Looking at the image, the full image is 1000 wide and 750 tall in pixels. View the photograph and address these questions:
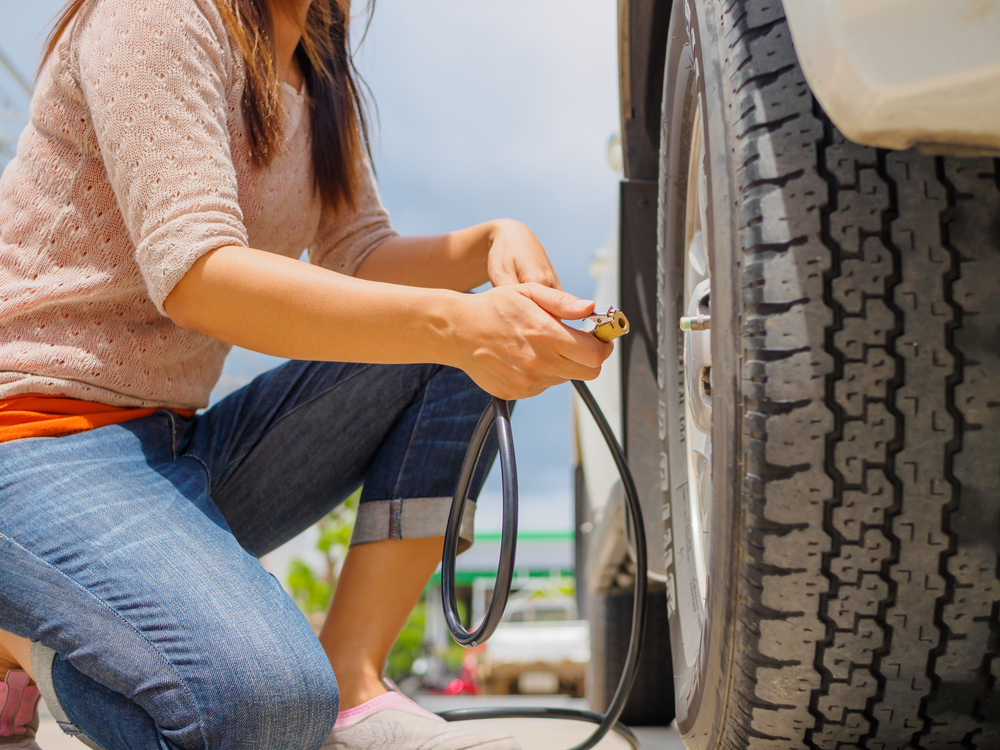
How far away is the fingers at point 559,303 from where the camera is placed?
0.73 meters

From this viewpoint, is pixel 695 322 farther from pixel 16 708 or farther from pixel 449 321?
pixel 16 708

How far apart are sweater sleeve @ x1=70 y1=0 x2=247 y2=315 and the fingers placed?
0.33 m

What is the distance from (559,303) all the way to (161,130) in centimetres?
47

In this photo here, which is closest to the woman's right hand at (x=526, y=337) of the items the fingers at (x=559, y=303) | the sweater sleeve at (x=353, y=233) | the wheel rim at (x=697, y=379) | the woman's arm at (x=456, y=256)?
the fingers at (x=559, y=303)

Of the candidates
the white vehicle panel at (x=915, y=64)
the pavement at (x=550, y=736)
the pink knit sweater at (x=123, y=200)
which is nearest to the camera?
the white vehicle panel at (x=915, y=64)

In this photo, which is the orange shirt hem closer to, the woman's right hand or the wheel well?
the woman's right hand

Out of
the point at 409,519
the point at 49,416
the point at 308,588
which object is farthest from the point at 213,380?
the point at 308,588

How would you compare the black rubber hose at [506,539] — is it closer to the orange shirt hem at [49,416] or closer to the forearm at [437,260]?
the forearm at [437,260]

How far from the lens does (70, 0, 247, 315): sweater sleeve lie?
0.81m

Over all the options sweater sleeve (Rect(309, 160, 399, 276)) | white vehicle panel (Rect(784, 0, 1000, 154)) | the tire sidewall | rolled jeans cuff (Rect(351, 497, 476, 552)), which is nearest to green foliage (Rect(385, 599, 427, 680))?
sweater sleeve (Rect(309, 160, 399, 276))

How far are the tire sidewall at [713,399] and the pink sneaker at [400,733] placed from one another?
9.8 inches

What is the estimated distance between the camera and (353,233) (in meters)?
1.33

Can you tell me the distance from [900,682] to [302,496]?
0.83 m

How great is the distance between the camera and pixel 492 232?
45.1 inches
